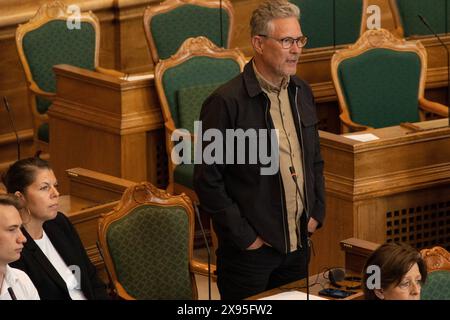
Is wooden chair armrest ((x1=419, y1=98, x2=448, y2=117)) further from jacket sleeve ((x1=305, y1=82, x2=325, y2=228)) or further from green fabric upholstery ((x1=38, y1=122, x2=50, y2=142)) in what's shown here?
jacket sleeve ((x1=305, y1=82, x2=325, y2=228))

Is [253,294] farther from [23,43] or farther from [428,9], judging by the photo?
[428,9]

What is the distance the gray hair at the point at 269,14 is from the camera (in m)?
3.97

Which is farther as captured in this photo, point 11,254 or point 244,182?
point 244,182

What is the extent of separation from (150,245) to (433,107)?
219cm

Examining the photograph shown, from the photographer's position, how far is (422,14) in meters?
7.13

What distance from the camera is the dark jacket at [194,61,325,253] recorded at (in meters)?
3.94

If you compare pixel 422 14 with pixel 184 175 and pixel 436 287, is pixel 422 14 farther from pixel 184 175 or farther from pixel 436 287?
pixel 436 287

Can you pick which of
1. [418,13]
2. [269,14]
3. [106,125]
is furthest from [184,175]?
[418,13]

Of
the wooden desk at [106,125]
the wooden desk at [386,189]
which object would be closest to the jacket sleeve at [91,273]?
the wooden desk at [386,189]

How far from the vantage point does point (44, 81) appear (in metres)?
6.38

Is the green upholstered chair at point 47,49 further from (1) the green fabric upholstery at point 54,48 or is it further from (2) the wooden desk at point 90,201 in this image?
(2) the wooden desk at point 90,201

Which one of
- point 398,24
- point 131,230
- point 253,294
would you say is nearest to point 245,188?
point 253,294

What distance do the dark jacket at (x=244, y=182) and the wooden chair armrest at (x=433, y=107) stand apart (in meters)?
2.21

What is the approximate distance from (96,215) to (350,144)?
1092 mm
